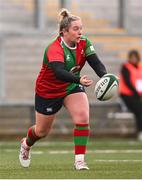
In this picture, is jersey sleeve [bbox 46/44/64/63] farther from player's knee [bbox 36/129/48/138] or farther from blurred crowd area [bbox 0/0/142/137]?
blurred crowd area [bbox 0/0/142/137]

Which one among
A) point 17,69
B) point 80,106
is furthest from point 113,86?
point 17,69

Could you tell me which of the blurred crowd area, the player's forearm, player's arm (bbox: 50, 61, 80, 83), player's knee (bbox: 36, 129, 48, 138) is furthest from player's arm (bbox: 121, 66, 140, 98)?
player's arm (bbox: 50, 61, 80, 83)

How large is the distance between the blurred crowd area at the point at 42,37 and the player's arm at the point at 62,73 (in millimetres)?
10392

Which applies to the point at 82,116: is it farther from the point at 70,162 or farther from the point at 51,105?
the point at 70,162

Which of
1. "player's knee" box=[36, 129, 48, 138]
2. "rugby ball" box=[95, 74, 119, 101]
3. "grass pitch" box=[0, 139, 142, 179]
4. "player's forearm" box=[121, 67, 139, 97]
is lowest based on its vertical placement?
"player's forearm" box=[121, 67, 139, 97]

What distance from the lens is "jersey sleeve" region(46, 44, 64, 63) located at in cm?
1071

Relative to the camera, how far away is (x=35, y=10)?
21938 mm

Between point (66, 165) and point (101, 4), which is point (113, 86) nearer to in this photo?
point (66, 165)

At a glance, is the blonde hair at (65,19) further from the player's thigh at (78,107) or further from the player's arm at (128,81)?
the player's arm at (128,81)

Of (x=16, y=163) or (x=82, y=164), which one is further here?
(x=16, y=163)

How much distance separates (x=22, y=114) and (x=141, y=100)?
2.70 meters

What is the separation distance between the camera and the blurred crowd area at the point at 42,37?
21.5 m

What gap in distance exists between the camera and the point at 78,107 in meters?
10.8

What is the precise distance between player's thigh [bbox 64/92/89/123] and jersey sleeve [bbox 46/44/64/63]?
1.57ft
